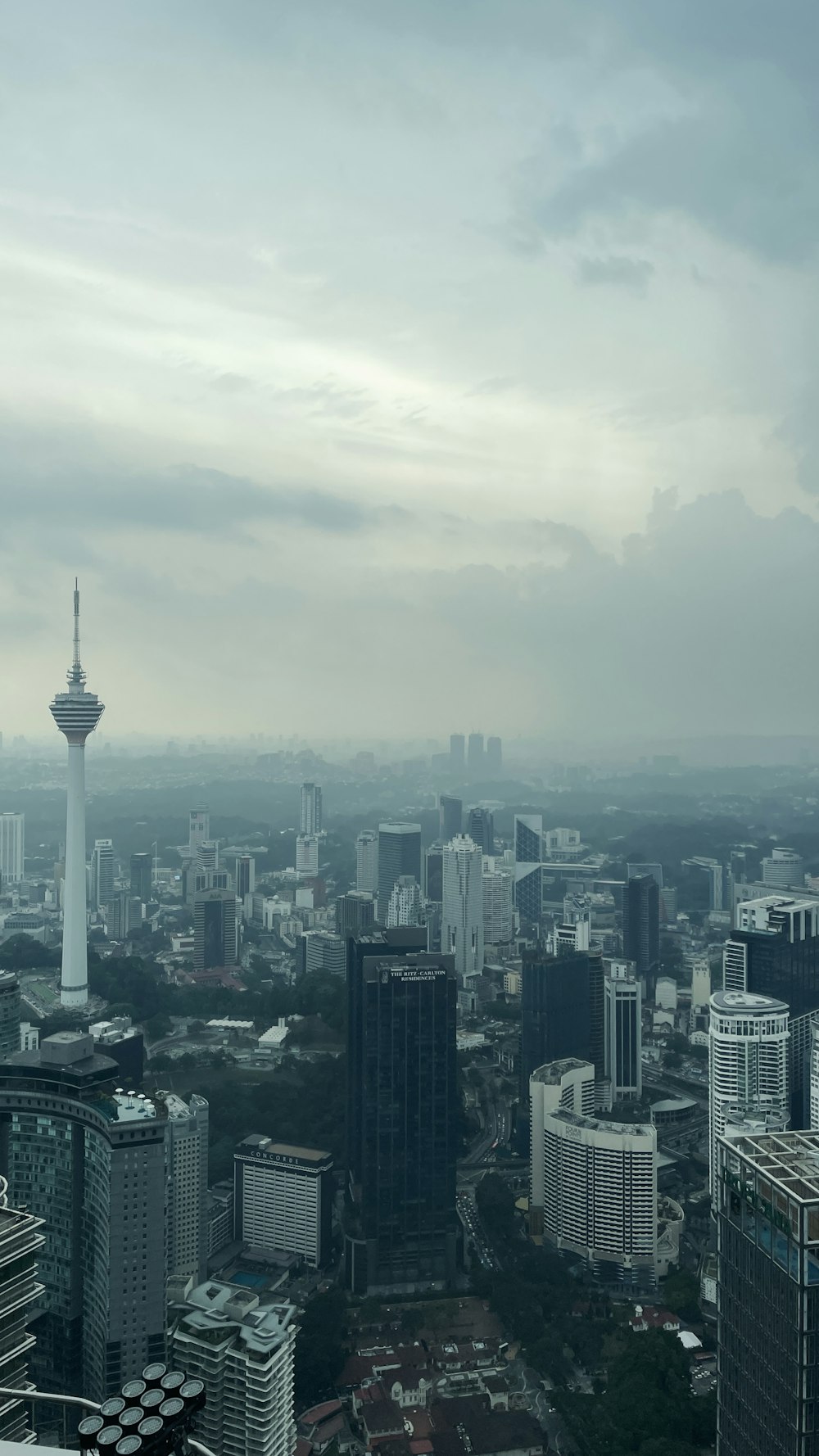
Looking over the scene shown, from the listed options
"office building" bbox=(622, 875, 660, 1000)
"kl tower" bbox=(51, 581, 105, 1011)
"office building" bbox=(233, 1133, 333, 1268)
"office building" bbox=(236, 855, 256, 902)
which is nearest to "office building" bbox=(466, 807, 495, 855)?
"office building" bbox=(236, 855, 256, 902)

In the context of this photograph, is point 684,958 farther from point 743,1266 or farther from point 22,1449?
point 22,1449

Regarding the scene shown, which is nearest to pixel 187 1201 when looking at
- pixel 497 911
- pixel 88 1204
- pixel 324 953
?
pixel 88 1204

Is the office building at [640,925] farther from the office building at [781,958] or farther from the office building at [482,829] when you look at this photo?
the office building at [482,829]

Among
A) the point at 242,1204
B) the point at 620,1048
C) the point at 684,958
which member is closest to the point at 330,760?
the point at 684,958

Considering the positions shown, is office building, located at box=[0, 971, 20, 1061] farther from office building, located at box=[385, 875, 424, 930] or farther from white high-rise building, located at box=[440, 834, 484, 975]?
white high-rise building, located at box=[440, 834, 484, 975]

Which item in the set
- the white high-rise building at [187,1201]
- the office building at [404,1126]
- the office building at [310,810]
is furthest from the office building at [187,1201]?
the office building at [310,810]
